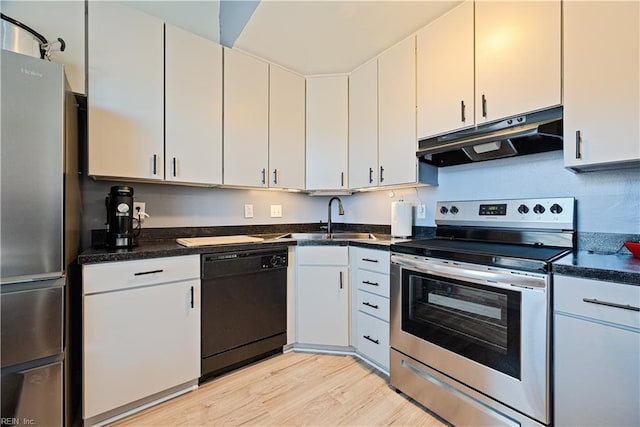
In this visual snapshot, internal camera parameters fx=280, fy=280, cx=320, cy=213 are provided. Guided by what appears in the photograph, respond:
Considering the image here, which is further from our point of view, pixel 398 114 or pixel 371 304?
pixel 398 114

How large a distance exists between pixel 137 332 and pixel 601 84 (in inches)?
101

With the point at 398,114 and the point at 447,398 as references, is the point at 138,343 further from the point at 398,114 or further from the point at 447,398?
the point at 398,114

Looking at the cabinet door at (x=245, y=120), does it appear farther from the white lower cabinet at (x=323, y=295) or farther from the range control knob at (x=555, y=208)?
the range control knob at (x=555, y=208)

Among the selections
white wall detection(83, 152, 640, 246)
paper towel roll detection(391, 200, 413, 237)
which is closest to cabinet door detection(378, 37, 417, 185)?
paper towel roll detection(391, 200, 413, 237)

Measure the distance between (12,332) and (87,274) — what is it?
332mm

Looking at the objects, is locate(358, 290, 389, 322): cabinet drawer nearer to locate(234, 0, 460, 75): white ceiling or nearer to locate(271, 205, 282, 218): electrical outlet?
locate(271, 205, 282, 218): electrical outlet

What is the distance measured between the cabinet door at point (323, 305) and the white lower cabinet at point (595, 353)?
128cm

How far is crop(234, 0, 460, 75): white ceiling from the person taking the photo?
1.69m

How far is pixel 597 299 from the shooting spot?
3.37 ft

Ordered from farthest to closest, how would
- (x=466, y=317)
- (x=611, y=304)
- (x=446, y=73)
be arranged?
(x=446, y=73), (x=466, y=317), (x=611, y=304)

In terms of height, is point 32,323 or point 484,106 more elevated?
point 484,106

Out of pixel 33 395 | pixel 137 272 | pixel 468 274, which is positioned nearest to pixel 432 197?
pixel 468 274

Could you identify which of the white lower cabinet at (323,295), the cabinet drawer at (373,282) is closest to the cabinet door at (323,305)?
the white lower cabinet at (323,295)

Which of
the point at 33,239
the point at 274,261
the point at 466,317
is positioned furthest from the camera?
the point at 274,261
